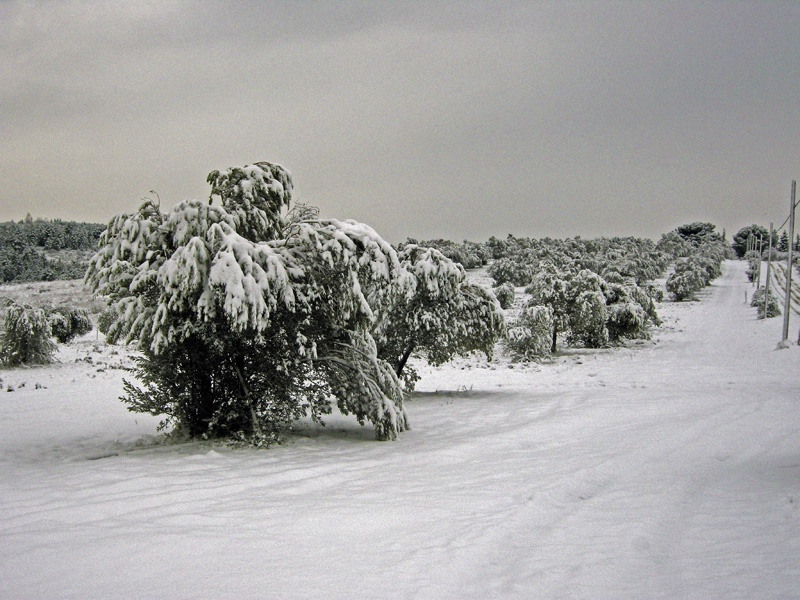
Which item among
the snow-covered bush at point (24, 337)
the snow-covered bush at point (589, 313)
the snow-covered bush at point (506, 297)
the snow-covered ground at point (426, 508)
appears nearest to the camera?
the snow-covered ground at point (426, 508)

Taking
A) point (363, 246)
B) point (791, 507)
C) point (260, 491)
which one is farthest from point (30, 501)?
point (791, 507)

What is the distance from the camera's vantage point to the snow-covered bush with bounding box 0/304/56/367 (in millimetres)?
19875

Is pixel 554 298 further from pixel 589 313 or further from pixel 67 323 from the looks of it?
pixel 67 323

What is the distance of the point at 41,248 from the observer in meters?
82.4

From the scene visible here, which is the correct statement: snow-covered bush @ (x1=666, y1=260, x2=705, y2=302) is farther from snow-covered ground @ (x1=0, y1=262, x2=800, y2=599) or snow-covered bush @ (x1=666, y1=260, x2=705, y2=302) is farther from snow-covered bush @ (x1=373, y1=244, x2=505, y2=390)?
snow-covered bush @ (x1=373, y1=244, x2=505, y2=390)

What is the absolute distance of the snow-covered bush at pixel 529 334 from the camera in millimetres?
25031

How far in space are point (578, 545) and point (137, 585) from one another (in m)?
3.07

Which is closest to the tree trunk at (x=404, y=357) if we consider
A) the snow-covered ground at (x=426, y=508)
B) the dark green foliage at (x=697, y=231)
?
the snow-covered ground at (x=426, y=508)

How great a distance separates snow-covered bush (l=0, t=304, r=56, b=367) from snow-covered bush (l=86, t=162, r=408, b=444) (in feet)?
46.9

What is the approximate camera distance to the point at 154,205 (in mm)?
8547

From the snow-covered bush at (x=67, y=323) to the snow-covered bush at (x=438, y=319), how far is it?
19.5 m

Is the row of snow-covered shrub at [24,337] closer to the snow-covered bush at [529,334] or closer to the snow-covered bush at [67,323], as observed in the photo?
the snow-covered bush at [67,323]

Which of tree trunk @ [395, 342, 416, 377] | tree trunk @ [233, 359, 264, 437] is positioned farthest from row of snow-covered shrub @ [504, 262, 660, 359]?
tree trunk @ [233, 359, 264, 437]

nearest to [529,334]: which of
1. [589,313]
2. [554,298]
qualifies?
[554,298]
